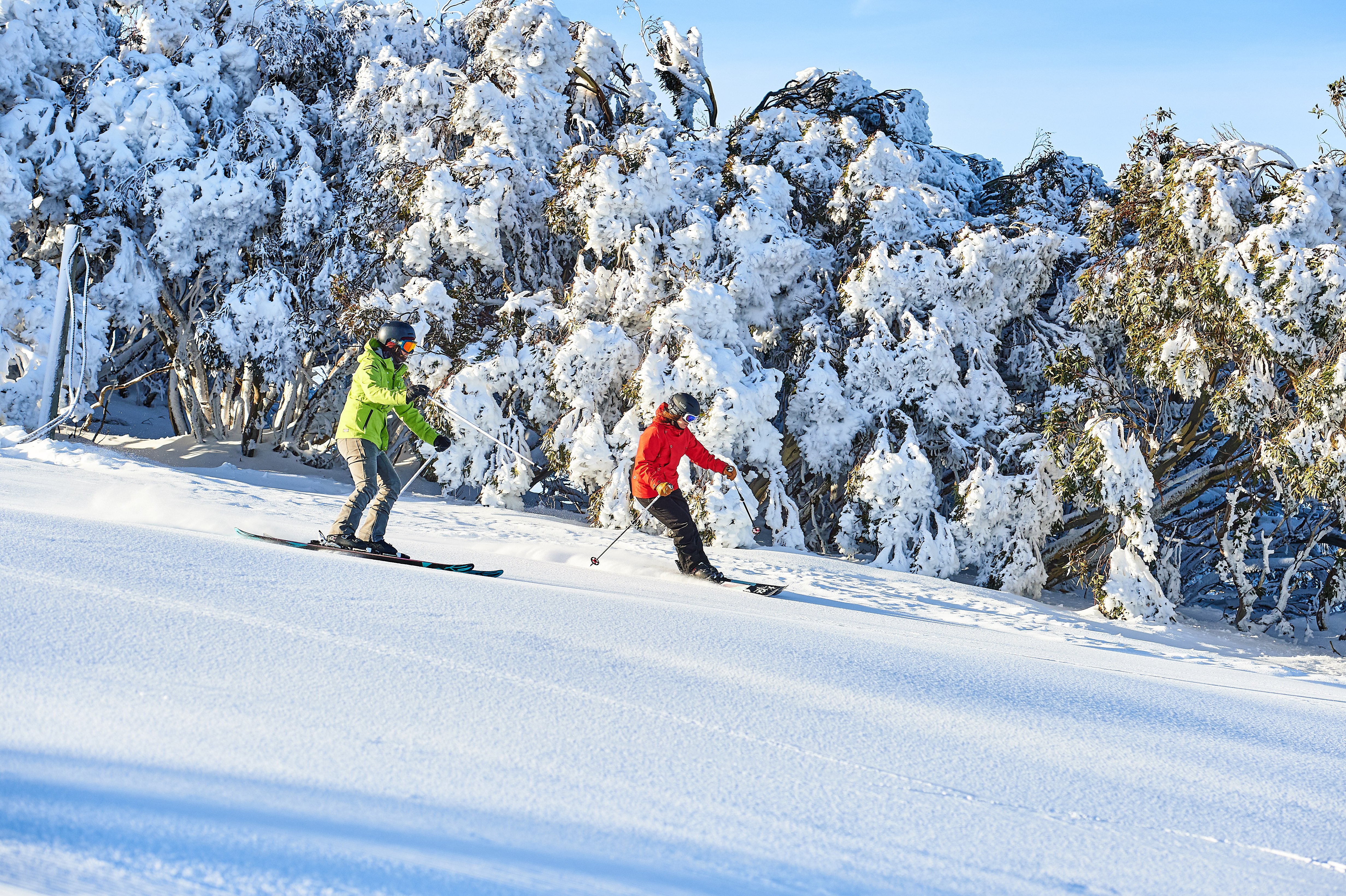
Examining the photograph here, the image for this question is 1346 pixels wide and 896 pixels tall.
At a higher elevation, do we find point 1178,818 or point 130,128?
point 130,128

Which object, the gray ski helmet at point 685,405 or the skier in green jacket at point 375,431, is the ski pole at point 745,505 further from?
the skier in green jacket at point 375,431

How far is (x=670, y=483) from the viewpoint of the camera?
8.09 meters

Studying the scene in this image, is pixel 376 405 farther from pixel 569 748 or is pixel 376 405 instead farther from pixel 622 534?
pixel 569 748

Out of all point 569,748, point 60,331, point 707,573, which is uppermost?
point 60,331

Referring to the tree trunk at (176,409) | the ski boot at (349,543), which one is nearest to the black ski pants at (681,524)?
the ski boot at (349,543)

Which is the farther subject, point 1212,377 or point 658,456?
point 1212,377


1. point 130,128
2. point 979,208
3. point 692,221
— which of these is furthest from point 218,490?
point 979,208

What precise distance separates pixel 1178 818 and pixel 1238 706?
2.16 m

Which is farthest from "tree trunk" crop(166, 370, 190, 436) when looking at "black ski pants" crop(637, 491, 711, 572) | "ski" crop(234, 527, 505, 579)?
"black ski pants" crop(637, 491, 711, 572)

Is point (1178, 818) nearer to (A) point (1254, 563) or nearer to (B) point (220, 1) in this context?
(A) point (1254, 563)

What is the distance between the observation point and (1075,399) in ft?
36.2

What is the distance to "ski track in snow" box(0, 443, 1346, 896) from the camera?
7.55 ft

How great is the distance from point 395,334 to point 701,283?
4.84 metres

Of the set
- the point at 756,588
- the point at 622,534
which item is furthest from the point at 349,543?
the point at 756,588
